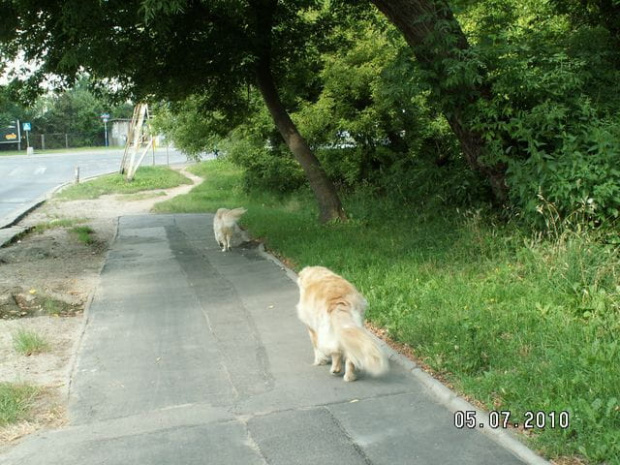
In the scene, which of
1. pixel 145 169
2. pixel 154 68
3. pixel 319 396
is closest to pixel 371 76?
pixel 154 68

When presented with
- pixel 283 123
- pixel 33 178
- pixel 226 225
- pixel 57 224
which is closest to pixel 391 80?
pixel 226 225

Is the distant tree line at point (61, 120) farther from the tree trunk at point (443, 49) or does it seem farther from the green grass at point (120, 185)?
the tree trunk at point (443, 49)

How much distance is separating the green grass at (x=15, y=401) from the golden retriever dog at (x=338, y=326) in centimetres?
255

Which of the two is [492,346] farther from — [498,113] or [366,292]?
[498,113]

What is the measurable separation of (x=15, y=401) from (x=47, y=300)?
13.8 feet

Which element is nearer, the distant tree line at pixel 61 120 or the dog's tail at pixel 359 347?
the dog's tail at pixel 359 347

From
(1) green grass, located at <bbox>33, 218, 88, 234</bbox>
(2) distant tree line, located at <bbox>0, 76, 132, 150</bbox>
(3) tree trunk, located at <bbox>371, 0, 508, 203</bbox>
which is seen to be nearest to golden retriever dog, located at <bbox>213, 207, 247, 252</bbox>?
(3) tree trunk, located at <bbox>371, 0, 508, 203</bbox>

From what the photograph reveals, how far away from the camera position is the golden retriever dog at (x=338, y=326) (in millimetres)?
5191

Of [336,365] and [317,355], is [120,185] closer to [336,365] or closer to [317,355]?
[317,355]

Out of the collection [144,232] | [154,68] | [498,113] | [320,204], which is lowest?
[144,232]

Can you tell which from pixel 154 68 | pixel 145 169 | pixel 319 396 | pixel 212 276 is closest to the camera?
pixel 319 396

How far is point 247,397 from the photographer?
5445mm

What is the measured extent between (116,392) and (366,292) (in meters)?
3.42

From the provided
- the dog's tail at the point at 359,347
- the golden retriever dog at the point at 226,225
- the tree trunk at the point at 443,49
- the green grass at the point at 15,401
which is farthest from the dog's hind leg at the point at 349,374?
the golden retriever dog at the point at 226,225
